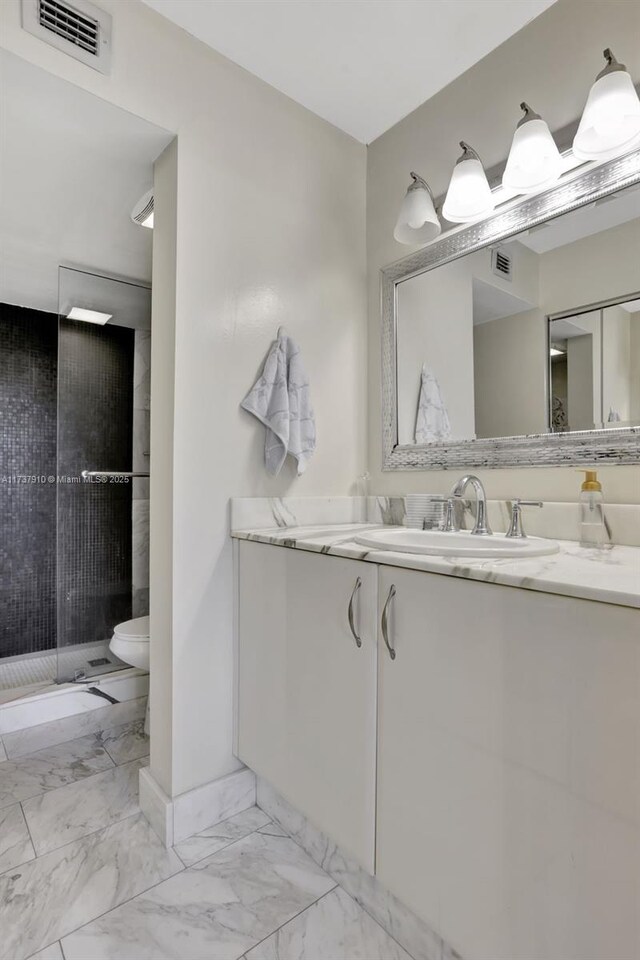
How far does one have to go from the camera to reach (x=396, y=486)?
1.92 meters

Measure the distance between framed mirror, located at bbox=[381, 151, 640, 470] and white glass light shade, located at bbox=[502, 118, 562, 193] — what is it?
5 cm

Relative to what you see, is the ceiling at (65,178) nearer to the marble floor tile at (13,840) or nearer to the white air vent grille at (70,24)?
the white air vent grille at (70,24)

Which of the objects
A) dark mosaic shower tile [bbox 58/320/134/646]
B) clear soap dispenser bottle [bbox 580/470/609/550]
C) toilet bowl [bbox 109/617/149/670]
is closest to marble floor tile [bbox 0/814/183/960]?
toilet bowl [bbox 109/617/149/670]

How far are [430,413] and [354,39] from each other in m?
1.20

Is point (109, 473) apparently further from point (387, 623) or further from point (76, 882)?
point (387, 623)

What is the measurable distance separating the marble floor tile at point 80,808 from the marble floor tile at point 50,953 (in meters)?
0.35

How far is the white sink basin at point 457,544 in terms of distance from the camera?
1.10 meters

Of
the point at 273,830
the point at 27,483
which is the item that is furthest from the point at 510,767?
the point at 27,483

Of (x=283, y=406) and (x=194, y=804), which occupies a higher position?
(x=283, y=406)

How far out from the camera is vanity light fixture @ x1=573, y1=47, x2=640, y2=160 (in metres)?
1.20

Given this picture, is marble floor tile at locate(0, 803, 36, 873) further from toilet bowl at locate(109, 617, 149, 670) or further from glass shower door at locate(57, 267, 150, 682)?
glass shower door at locate(57, 267, 150, 682)

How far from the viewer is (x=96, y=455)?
2670mm

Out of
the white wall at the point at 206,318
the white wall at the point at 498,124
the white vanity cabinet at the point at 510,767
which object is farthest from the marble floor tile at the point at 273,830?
the white wall at the point at 498,124

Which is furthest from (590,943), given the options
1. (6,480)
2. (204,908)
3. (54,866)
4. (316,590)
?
(6,480)
